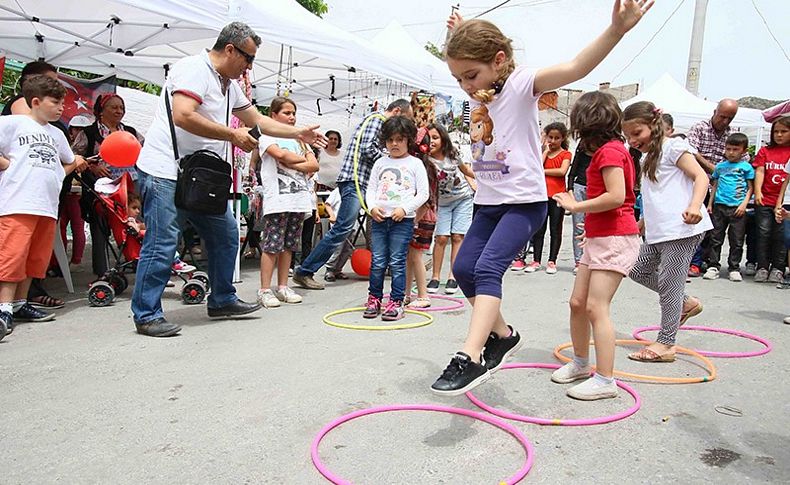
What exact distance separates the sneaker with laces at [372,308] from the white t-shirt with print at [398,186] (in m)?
0.78

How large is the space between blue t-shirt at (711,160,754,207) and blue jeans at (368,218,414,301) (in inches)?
205

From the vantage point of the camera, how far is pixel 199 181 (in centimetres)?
461

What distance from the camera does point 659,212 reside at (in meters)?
4.16

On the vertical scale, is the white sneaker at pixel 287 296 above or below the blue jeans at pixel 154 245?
below

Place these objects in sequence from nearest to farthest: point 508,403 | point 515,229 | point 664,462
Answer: point 664,462
point 515,229
point 508,403

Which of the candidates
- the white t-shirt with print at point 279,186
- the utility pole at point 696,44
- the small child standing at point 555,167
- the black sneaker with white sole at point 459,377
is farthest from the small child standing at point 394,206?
the utility pole at point 696,44

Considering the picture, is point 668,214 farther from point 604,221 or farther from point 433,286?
point 433,286

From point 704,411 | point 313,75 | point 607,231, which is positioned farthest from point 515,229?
point 313,75

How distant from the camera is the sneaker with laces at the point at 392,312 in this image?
5293 millimetres

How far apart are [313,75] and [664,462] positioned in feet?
45.6

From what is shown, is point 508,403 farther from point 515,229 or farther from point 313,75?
point 313,75

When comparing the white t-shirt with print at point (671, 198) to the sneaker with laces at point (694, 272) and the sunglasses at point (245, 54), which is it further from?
the sneaker with laces at point (694, 272)

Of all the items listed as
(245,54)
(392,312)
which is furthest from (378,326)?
(245,54)

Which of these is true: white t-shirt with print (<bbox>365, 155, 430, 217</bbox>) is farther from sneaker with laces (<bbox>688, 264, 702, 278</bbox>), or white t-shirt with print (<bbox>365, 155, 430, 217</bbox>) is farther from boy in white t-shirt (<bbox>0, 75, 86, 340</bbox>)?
sneaker with laces (<bbox>688, 264, 702, 278</bbox>)
